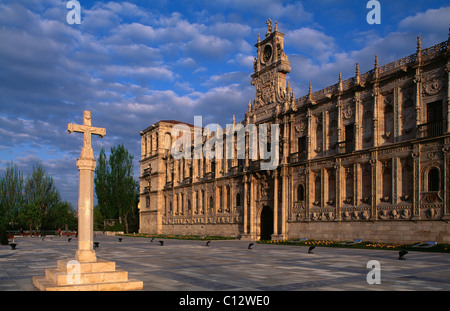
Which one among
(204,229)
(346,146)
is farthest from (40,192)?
(346,146)

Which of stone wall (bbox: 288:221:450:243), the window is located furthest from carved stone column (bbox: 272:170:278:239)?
the window

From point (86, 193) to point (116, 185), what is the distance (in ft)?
208

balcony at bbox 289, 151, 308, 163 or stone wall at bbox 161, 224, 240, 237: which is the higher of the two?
balcony at bbox 289, 151, 308, 163

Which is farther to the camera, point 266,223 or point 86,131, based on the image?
point 266,223

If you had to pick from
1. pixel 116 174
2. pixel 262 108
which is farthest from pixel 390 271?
pixel 116 174

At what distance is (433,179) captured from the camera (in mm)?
26953

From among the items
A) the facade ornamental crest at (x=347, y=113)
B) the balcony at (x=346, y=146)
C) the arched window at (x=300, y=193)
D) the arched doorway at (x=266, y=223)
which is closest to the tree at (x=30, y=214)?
the arched doorway at (x=266, y=223)

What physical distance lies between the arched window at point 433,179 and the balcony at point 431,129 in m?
2.26

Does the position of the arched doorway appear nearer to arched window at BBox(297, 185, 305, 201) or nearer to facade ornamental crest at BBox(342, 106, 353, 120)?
arched window at BBox(297, 185, 305, 201)

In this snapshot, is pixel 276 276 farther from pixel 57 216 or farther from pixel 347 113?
pixel 57 216

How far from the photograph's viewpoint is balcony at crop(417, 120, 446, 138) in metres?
26.4

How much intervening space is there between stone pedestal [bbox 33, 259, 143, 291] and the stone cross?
1.37 feet
